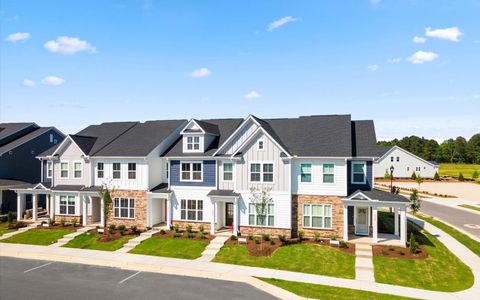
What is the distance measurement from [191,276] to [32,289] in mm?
7922

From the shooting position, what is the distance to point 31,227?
30.8 metres

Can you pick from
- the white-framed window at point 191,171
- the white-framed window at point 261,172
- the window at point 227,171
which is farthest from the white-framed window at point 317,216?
the white-framed window at point 191,171

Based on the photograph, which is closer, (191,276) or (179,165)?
(191,276)

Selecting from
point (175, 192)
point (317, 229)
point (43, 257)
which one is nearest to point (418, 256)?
point (317, 229)

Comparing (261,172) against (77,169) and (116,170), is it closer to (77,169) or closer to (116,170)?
(116,170)

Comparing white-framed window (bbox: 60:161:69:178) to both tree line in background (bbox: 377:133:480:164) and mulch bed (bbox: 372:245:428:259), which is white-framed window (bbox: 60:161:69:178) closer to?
mulch bed (bbox: 372:245:428:259)

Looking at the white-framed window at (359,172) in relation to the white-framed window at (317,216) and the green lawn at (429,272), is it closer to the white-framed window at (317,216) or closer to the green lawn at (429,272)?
the white-framed window at (317,216)

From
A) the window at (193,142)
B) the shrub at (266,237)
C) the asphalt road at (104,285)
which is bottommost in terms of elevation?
the asphalt road at (104,285)

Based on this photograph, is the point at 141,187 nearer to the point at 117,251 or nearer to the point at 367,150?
the point at 117,251

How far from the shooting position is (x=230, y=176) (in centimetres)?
2809

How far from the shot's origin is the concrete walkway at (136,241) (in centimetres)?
2435

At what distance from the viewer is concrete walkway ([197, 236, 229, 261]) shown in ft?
73.0

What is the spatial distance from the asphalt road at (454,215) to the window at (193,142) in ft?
81.4

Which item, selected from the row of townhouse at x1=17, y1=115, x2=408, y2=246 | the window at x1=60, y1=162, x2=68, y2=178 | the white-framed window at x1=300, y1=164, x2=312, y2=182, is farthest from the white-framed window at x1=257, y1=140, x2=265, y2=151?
the window at x1=60, y1=162, x2=68, y2=178
